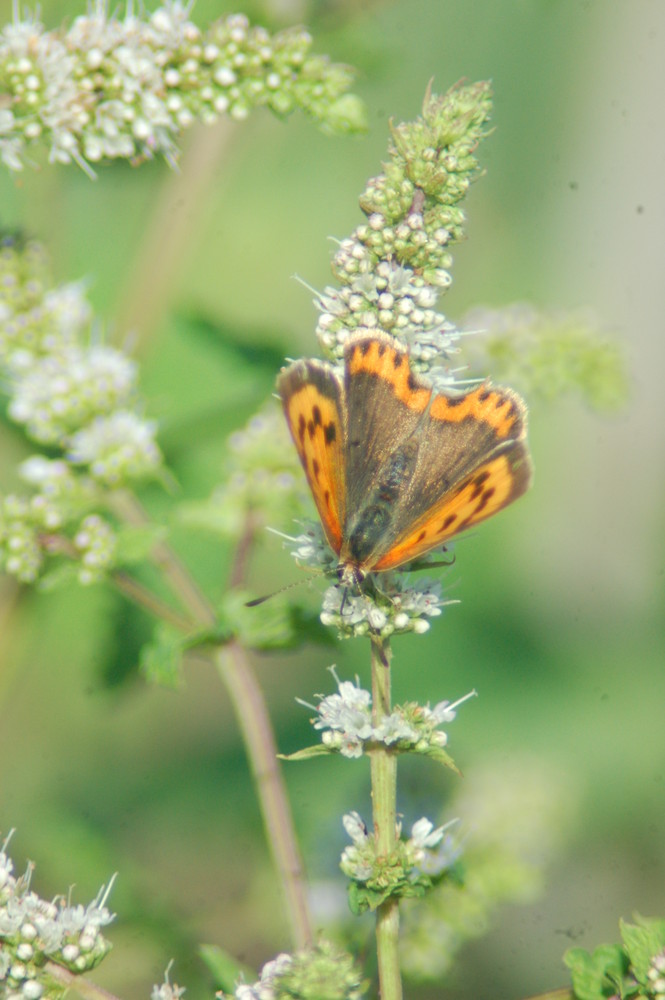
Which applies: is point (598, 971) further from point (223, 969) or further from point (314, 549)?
point (314, 549)

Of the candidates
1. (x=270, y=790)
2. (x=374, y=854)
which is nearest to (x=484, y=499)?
(x=374, y=854)

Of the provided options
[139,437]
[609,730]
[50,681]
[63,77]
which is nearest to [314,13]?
[63,77]

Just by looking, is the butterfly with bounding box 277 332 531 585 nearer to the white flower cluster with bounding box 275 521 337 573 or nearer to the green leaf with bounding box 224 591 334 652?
the white flower cluster with bounding box 275 521 337 573

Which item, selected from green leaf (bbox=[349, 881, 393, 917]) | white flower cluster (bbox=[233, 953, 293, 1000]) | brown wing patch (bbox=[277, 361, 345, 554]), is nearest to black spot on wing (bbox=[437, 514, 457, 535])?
brown wing patch (bbox=[277, 361, 345, 554])

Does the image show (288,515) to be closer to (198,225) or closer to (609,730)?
(198,225)

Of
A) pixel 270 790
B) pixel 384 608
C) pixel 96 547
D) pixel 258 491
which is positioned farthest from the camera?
pixel 258 491

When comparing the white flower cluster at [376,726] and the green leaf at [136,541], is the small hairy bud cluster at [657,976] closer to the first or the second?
the white flower cluster at [376,726]
